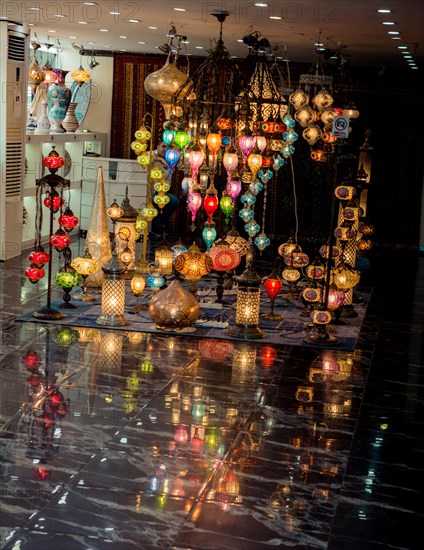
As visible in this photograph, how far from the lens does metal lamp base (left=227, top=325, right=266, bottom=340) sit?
938 cm

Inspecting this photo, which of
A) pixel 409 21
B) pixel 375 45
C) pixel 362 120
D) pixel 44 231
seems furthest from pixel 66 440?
pixel 362 120

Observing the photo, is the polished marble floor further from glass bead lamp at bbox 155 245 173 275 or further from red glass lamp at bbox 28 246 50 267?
glass bead lamp at bbox 155 245 173 275

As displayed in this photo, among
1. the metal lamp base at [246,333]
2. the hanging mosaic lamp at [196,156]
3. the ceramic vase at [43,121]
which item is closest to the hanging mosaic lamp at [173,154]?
the hanging mosaic lamp at [196,156]

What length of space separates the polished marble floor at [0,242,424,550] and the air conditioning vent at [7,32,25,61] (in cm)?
433

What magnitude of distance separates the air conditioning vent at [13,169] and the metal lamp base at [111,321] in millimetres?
3739

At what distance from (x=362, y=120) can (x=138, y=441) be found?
1111 cm

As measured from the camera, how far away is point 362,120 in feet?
53.9

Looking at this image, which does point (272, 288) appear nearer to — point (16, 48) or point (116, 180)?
point (16, 48)

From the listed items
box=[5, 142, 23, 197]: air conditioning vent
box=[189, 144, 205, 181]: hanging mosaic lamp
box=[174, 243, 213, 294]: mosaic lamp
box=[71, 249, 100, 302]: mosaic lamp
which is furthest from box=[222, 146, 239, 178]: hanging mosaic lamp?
box=[5, 142, 23, 197]: air conditioning vent

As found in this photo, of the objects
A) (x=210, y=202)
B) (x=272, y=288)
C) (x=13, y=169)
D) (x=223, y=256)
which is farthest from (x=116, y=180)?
(x=272, y=288)

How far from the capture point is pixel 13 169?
1284 centimetres

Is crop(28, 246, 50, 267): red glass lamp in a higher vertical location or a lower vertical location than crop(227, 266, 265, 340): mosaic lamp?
higher

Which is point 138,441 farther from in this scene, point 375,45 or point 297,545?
point 375,45

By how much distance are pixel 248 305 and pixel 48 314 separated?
6.18 ft
